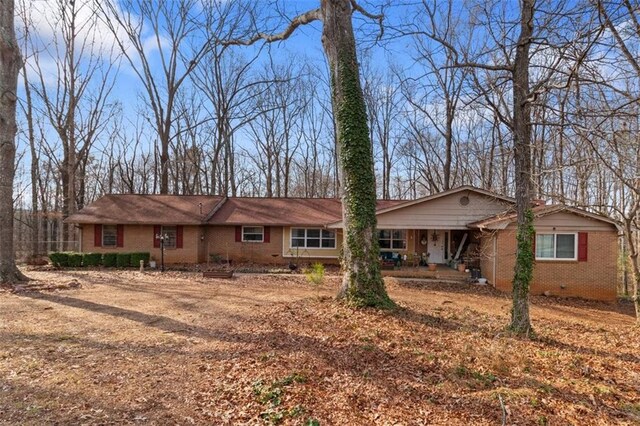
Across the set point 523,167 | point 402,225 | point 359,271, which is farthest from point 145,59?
point 523,167

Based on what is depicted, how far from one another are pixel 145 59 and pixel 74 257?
47.1 ft

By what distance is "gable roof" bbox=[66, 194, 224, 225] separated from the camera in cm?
1978

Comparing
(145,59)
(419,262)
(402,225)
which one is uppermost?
(145,59)

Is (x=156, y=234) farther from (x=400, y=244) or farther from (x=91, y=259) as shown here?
(x=400, y=244)

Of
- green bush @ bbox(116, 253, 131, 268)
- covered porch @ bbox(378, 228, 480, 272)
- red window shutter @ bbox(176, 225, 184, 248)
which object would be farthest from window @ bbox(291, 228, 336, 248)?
green bush @ bbox(116, 253, 131, 268)

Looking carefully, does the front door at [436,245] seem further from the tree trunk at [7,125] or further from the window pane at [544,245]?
the tree trunk at [7,125]

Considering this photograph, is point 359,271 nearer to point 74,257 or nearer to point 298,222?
point 298,222

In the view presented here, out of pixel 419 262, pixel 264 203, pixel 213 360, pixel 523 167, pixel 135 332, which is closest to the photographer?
pixel 213 360

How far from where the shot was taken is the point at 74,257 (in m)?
18.4

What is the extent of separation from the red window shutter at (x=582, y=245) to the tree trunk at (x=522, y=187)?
372 inches

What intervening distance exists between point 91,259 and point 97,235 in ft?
6.37

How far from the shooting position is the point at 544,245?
15.2 m

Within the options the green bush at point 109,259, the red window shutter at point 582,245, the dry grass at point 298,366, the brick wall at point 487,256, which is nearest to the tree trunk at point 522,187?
the dry grass at point 298,366

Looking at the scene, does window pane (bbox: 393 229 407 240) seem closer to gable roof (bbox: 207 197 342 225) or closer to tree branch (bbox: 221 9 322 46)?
gable roof (bbox: 207 197 342 225)
